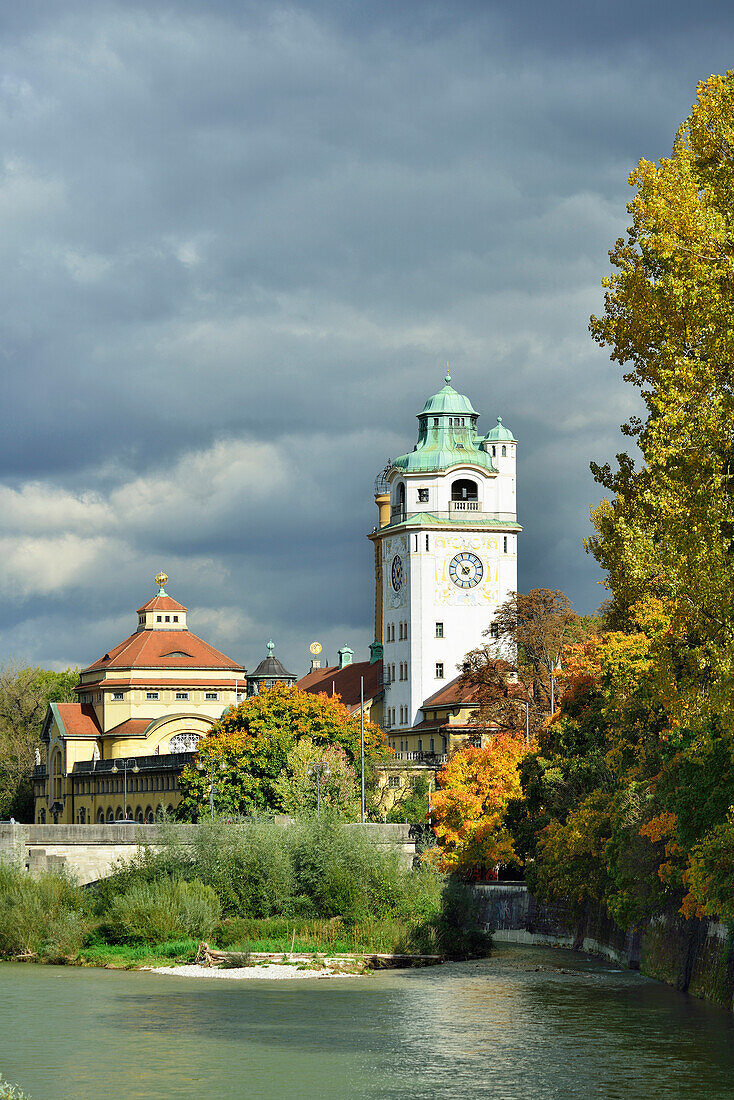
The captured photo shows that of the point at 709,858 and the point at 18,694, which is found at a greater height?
the point at 18,694

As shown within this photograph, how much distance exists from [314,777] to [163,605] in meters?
66.9

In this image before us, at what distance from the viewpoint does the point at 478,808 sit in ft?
236

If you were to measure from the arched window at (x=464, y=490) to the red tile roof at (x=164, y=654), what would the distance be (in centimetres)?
2461

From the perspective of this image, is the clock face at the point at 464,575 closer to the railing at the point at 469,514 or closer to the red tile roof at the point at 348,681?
the railing at the point at 469,514

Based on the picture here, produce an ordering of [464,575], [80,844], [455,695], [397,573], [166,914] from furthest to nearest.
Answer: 1. [397,573]
2. [464,575]
3. [455,695]
4. [80,844]
5. [166,914]

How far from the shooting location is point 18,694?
145250 millimetres

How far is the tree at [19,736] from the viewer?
143m

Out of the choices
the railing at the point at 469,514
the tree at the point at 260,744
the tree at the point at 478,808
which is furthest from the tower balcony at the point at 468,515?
the tree at the point at 478,808

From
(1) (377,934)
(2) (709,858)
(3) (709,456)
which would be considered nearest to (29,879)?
(1) (377,934)

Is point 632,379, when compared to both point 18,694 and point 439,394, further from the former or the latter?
point 18,694

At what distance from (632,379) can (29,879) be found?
3860 cm

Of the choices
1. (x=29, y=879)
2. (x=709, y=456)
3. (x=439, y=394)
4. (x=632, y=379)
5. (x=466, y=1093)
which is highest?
(x=439, y=394)

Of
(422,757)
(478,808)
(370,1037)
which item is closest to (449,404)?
(422,757)

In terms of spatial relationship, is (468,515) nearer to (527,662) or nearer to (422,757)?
(422,757)
